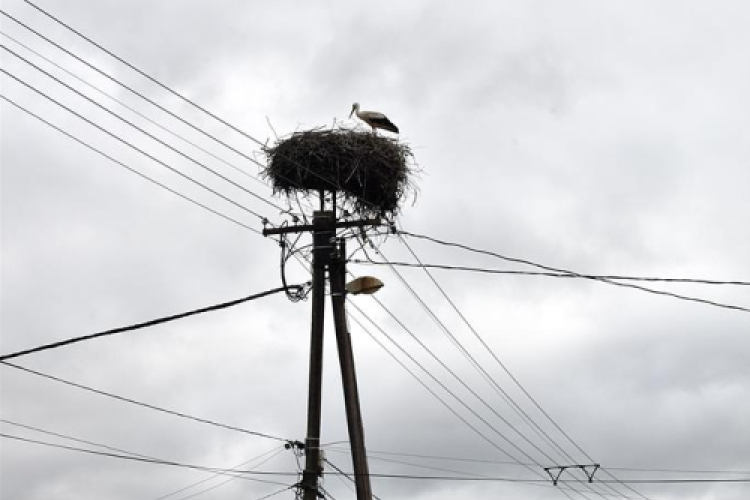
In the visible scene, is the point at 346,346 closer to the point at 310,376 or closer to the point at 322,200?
the point at 310,376

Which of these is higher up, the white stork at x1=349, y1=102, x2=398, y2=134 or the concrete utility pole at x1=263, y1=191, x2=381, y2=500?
the white stork at x1=349, y1=102, x2=398, y2=134

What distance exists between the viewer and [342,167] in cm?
1784

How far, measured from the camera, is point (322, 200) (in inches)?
704

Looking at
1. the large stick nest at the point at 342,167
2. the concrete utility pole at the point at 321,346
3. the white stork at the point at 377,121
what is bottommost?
the concrete utility pole at the point at 321,346

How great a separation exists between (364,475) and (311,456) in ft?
2.05

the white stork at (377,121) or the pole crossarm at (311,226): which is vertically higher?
the white stork at (377,121)

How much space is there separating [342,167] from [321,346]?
218 centimetres

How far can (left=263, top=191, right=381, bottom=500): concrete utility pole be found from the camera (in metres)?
16.7

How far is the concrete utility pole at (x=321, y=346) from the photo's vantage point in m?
16.7

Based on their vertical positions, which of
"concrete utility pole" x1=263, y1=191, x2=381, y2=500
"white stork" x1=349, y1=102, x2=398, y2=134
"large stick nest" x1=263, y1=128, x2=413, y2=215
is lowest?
"concrete utility pole" x1=263, y1=191, x2=381, y2=500

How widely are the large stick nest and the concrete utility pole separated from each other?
10.2 inches

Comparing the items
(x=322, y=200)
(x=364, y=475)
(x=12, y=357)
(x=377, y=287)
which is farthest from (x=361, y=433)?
(x=12, y=357)

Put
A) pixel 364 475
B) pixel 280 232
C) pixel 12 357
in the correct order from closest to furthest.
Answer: pixel 12 357 < pixel 364 475 < pixel 280 232

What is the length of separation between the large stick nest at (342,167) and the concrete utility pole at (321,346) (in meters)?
0.26
